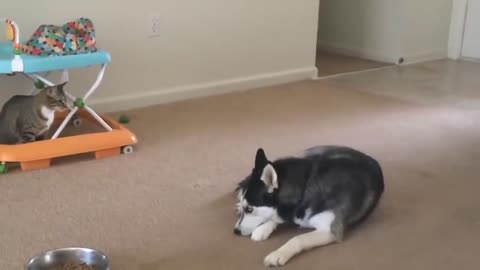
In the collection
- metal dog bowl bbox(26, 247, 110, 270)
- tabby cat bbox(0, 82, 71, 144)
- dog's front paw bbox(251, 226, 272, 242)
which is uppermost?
tabby cat bbox(0, 82, 71, 144)

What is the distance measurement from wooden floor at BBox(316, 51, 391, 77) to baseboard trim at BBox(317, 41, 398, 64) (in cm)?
8

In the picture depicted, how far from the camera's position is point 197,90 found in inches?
144

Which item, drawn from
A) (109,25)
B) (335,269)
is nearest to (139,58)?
(109,25)

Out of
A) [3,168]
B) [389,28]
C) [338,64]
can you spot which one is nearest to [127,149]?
[3,168]

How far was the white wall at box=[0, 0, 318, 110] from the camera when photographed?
10.3ft

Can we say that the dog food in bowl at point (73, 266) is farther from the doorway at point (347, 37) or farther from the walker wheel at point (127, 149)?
the doorway at point (347, 37)

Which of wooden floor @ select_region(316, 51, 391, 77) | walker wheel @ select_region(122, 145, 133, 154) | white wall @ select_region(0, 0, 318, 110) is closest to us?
walker wheel @ select_region(122, 145, 133, 154)

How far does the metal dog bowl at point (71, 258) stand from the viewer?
1654mm

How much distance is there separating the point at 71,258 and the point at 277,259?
596 millimetres

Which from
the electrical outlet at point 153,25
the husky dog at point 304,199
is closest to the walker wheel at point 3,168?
the husky dog at point 304,199

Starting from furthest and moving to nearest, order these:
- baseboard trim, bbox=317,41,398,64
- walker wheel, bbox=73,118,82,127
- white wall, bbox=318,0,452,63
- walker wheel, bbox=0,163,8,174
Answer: baseboard trim, bbox=317,41,398,64, white wall, bbox=318,0,452,63, walker wheel, bbox=73,118,82,127, walker wheel, bbox=0,163,8,174

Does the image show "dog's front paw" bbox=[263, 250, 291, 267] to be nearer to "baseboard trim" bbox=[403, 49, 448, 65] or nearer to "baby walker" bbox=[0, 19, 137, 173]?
"baby walker" bbox=[0, 19, 137, 173]

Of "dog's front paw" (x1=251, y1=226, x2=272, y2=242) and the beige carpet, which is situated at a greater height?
"dog's front paw" (x1=251, y1=226, x2=272, y2=242)

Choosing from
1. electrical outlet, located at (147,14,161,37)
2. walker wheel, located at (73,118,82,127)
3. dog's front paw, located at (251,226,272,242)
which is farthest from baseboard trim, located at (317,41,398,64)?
dog's front paw, located at (251,226,272,242)
